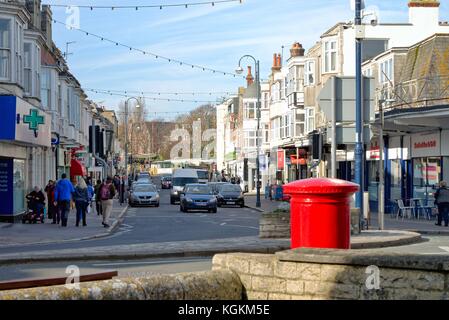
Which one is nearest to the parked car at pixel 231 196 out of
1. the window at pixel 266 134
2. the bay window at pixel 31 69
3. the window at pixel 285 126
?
the window at pixel 285 126

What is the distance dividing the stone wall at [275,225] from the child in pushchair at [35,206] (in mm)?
12085

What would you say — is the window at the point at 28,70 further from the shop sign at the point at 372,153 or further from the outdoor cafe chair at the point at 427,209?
the shop sign at the point at 372,153

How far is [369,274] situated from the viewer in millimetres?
7352

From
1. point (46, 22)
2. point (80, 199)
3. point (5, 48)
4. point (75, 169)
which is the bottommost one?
point (80, 199)

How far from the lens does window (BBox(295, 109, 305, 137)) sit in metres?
58.3

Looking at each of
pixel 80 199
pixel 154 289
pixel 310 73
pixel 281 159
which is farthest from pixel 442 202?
pixel 281 159

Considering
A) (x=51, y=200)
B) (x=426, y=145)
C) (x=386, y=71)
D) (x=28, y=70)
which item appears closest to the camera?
(x=51, y=200)

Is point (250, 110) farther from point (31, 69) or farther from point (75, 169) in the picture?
point (31, 69)

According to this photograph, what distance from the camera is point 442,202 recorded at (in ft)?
95.1

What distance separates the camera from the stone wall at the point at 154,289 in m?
6.20

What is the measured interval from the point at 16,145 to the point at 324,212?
75.4 feet

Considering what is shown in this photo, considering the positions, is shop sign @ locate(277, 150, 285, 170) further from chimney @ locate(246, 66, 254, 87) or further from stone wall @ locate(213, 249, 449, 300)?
stone wall @ locate(213, 249, 449, 300)
